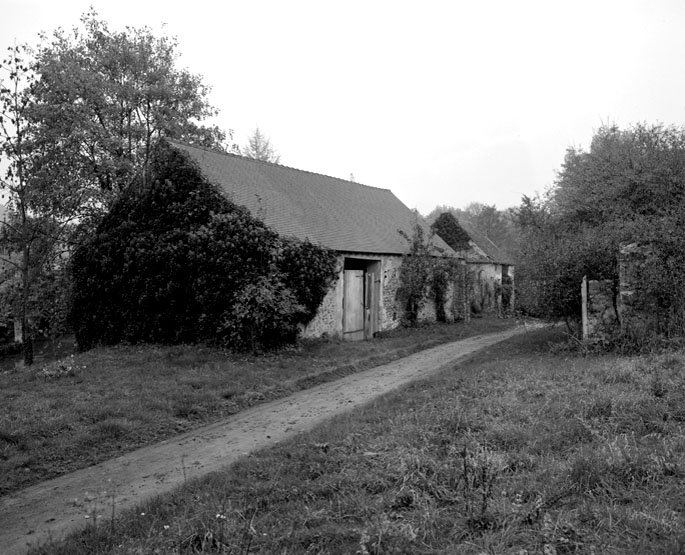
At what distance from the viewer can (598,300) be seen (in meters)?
11.0

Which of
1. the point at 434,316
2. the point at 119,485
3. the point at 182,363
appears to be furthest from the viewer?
the point at 434,316

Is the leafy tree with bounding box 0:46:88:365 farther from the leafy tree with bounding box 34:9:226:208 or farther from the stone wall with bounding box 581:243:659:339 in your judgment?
the stone wall with bounding box 581:243:659:339

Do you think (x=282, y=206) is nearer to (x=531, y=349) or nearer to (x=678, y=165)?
(x=531, y=349)

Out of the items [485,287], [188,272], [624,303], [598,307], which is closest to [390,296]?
[188,272]

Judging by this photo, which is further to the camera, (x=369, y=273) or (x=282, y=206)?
(x=369, y=273)

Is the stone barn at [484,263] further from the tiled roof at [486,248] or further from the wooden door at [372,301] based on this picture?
the wooden door at [372,301]

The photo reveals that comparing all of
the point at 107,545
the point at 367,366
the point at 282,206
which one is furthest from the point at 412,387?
the point at 282,206

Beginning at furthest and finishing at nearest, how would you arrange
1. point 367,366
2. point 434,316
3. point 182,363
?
point 434,316
point 367,366
point 182,363

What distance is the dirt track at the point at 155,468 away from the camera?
438 centimetres

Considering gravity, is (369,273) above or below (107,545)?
above

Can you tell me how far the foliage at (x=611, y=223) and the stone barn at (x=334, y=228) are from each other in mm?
4896

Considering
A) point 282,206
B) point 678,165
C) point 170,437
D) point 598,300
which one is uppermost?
point 678,165

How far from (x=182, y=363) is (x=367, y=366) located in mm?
4146

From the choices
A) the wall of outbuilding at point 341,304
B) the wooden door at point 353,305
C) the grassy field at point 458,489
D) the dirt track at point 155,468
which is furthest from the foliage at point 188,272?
the grassy field at point 458,489
